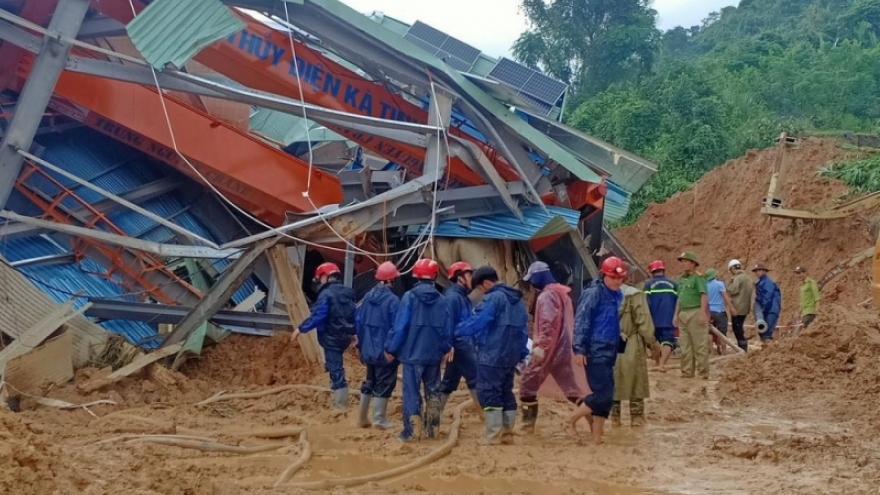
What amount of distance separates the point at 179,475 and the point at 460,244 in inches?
274

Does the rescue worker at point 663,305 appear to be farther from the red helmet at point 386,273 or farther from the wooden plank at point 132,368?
the wooden plank at point 132,368

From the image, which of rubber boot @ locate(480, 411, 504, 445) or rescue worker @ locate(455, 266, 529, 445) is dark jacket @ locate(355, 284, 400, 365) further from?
rubber boot @ locate(480, 411, 504, 445)

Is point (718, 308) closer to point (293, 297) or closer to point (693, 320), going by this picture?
point (693, 320)

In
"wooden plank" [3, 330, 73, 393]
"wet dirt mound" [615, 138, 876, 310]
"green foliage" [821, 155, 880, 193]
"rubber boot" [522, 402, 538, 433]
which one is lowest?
"wooden plank" [3, 330, 73, 393]

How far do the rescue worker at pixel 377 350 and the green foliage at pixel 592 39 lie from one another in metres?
26.7

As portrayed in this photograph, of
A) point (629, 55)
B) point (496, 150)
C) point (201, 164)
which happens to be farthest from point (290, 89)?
point (629, 55)

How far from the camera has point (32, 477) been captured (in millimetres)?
4559

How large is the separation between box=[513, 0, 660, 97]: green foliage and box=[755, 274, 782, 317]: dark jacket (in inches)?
808

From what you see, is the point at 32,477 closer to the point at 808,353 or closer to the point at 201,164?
the point at 201,164

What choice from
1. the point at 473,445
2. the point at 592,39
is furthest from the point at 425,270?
the point at 592,39

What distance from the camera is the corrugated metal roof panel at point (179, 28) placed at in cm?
924

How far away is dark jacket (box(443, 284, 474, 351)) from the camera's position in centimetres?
822

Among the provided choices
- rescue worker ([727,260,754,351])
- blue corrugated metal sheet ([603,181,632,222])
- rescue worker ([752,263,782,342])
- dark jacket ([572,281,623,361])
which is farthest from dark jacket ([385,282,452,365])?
blue corrugated metal sheet ([603,181,632,222])

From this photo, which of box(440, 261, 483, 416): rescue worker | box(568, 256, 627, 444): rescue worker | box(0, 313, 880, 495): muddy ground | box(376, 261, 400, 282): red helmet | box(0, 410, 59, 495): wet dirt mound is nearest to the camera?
box(0, 410, 59, 495): wet dirt mound
